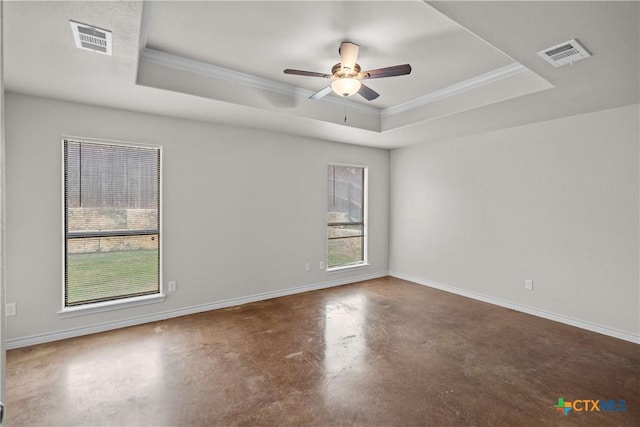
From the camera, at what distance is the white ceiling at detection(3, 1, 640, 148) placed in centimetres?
191

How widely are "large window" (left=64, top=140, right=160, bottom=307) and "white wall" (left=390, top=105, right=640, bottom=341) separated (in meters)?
4.18

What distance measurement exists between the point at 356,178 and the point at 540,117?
2855 mm

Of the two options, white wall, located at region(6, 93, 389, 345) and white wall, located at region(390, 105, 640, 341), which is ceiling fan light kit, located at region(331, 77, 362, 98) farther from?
white wall, located at region(390, 105, 640, 341)

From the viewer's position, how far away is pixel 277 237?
4.72 metres

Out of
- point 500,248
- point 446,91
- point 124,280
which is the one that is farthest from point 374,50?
point 124,280

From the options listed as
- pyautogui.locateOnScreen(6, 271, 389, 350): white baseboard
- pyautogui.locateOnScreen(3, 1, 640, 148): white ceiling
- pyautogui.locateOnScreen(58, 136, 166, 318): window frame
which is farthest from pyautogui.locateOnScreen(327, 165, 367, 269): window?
pyautogui.locateOnScreen(58, 136, 166, 318): window frame

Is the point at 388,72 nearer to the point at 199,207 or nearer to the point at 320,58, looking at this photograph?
the point at 320,58

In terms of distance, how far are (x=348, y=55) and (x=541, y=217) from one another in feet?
10.6

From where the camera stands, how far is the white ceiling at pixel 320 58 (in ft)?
6.25

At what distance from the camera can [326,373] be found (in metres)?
2.65

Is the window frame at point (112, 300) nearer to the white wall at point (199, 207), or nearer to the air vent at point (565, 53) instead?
the white wall at point (199, 207)

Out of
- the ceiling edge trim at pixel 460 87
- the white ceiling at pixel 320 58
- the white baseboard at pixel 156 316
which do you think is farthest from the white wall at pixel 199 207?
the ceiling edge trim at pixel 460 87

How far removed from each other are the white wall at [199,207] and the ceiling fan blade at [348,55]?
2.12 m

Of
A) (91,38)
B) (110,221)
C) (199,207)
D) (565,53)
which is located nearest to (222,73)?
(91,38)
